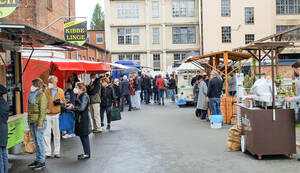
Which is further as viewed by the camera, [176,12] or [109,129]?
[176,12]

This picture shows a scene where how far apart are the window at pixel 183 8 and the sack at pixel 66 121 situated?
3977 centimetres

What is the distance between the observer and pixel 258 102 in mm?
8586

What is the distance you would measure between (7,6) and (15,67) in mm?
1678

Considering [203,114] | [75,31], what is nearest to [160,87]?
[75,31]

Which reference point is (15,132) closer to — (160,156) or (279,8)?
(160,156)

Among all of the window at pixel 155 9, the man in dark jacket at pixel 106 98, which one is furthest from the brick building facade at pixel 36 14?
the window at pixel 155 9

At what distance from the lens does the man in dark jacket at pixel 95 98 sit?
11.9 metres

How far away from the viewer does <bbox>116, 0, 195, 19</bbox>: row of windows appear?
47688mm

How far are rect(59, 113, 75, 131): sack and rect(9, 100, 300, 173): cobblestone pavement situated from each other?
0.57 meters

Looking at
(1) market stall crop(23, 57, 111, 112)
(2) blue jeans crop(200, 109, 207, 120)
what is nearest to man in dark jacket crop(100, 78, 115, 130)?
(1) market stall crop(23, 57, 111, 112)

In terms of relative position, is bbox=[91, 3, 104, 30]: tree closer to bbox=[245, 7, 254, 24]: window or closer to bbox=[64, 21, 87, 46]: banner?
bbox=[245, 7, 254, 24]: window

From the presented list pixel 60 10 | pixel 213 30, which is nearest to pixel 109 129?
pixel 60 10

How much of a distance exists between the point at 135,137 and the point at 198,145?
2343 mm

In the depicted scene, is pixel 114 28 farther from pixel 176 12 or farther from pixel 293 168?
pixel 293 168
